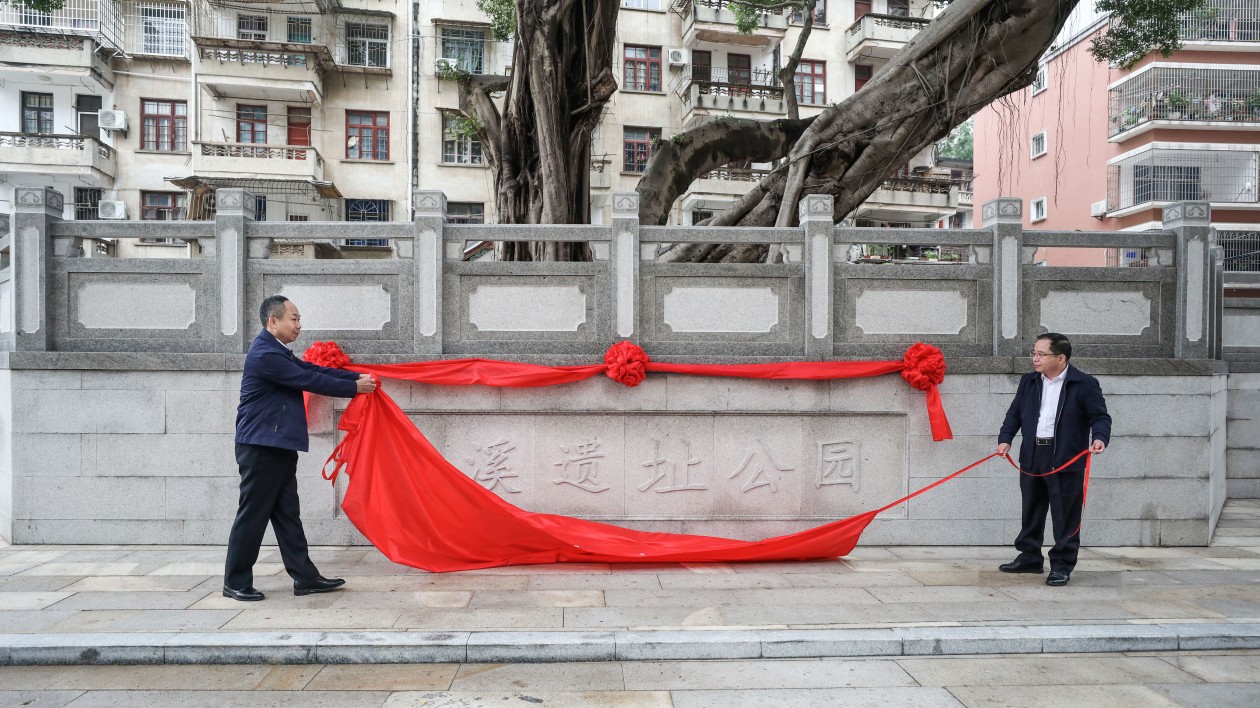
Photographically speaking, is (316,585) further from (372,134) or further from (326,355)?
(372,134)

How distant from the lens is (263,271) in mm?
6758

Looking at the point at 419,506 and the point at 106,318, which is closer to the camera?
the point at 419,506

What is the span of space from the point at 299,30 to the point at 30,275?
709 inches

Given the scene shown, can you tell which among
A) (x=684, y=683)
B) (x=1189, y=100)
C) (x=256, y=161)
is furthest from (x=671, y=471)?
(x=1189, y=100)

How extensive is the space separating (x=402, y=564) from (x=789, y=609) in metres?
2.89

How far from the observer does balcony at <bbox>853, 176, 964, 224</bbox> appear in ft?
78.2

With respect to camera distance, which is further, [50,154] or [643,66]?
[643,66]

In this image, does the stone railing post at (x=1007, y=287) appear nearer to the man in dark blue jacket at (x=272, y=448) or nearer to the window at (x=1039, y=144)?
the man in dark blue jacket at (x=272, y=448)

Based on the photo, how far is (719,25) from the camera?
76.8ft

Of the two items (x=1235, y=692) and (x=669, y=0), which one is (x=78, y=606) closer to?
(x=1235, y=692)

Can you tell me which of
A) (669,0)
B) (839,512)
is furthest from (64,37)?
(839,512)

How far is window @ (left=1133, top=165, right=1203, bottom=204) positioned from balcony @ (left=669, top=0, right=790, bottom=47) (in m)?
10.6

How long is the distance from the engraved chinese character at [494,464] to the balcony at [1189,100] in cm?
2148

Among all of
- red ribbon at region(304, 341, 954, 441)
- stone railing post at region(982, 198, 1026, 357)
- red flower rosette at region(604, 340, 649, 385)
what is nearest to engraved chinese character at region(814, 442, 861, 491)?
red ribbon at region(304, 341, 954, 441)
